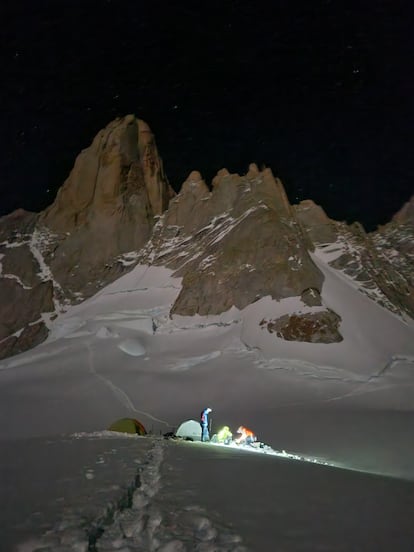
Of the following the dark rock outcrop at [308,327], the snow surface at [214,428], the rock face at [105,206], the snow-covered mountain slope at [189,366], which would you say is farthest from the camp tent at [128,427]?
the rock face at [105,206]

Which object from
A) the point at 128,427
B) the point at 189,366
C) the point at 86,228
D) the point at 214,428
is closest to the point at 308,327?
the point at 189,366

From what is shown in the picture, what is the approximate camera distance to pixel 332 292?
87.5 metres

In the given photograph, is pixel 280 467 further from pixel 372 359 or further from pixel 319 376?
pixel 372 359

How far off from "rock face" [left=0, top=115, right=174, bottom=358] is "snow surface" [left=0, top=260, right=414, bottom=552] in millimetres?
8077

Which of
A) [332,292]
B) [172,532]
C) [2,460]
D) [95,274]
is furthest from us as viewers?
[95,274]

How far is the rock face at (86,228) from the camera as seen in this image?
335ft

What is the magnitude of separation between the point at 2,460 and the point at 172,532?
21.1 ft

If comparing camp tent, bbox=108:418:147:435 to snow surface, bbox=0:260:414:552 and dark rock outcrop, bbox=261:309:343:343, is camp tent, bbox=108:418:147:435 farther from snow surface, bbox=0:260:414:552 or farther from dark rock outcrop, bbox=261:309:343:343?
dark rock outcrop, bbox=261:309:343:343

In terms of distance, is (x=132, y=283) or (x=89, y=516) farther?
(x=132, y=283)

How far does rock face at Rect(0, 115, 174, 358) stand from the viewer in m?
102

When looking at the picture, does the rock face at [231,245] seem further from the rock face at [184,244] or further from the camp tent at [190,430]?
the camp tent at [190,430]

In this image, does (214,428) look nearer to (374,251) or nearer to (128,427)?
(128,427)

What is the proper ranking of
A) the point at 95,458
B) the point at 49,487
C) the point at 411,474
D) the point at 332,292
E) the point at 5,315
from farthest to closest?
the point at 5,315
the point at 332,292
the point at 411,474
the point at 95,458
the point at 49,487

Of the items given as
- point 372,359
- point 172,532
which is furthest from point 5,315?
point 172,532
